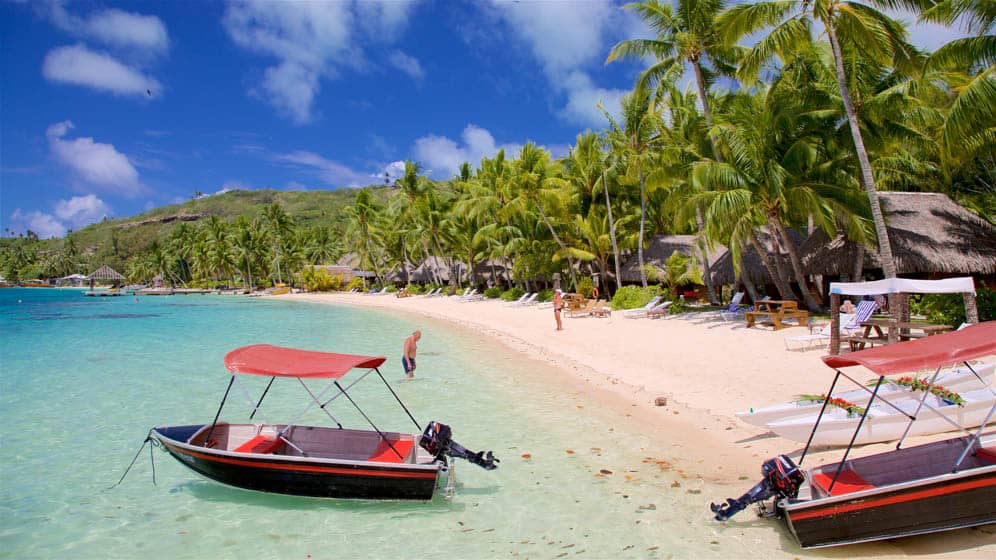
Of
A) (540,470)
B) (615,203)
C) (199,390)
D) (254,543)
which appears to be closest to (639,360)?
(540,470)

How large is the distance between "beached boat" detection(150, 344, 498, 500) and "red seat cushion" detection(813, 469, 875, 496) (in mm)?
2891

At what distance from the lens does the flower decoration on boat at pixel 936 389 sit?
551 centimetres

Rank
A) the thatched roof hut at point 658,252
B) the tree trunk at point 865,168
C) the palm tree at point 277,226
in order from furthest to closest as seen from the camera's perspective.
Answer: the palm tree at point 277,226 → the thatched roof hut at point 658,252 → the tree trunk at point 865,168

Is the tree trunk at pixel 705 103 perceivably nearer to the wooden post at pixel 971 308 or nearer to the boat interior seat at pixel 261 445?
the wooden post at pixel 971 308

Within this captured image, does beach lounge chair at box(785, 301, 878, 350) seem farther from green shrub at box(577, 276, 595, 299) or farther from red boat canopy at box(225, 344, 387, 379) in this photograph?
green shrub at box(577, 276, 595, 299)

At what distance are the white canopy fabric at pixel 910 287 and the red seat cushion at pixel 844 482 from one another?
5.38 metres

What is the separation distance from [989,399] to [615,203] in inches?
877

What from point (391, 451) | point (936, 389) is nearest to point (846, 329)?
point (936, 389)

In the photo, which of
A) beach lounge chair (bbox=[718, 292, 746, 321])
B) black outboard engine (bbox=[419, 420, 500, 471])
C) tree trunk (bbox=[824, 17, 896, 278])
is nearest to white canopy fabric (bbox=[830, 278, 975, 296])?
tree trunk (bbox=[824, 17, 896, 278])

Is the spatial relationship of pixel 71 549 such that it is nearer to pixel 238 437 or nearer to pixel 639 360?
pixel 238 437

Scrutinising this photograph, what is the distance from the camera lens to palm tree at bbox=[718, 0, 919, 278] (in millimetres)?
11781

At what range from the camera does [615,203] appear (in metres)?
27.2

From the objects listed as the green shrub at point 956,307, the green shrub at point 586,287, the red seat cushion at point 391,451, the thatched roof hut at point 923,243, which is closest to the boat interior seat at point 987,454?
the red seat cushion at point 391,451

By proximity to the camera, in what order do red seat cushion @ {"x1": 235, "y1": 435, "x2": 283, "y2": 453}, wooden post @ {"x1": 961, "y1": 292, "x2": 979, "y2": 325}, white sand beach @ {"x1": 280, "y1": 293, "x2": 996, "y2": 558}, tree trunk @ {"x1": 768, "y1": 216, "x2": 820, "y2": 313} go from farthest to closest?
tree trunk @ {"x1": 768, "y1": 216, "x2": 820, "y2": 313} < wooden post @ {"x1": 961, "y1": 292, "x2": 979, "y2": 325} < red seat cushion @ {"x1": 235, "y1": 435, "x2": 283, "y2": 453} < white sand beach @ {"x1": 280, "y1": 293, "x2": 996, "y2": 558}
